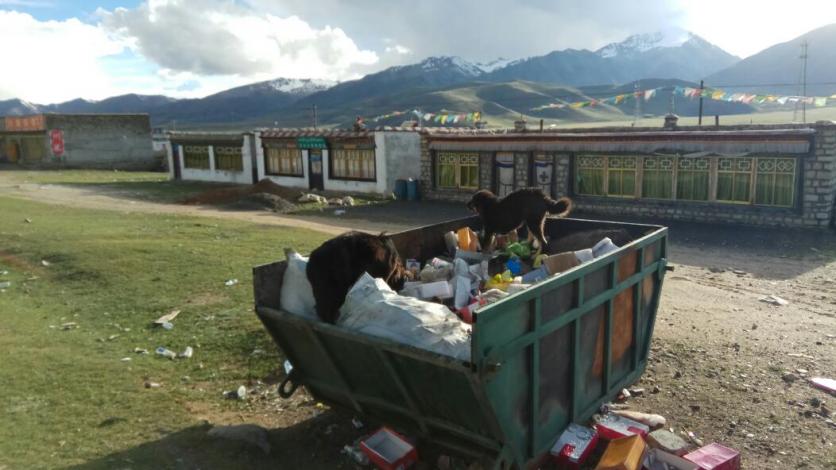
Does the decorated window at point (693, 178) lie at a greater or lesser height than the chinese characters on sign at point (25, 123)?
lesser

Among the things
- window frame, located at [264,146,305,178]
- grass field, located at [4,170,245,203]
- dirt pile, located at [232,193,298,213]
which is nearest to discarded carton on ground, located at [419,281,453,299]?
dirt pile, located at [232,193,298,213]

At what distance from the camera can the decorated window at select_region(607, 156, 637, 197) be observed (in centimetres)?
1852

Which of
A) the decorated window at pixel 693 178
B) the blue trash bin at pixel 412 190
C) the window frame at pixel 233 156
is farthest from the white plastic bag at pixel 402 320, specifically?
the window frame at pixel 233 156

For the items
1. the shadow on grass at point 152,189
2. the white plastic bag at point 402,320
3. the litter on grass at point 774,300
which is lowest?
the litter on grass at point 774,300

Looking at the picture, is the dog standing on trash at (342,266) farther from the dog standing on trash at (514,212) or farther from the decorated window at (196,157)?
the decorated window at (196,157)

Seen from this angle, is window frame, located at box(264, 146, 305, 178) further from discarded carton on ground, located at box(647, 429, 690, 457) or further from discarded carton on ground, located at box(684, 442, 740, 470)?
discarded carton on ground, located at box(684, 442, 740, 470)

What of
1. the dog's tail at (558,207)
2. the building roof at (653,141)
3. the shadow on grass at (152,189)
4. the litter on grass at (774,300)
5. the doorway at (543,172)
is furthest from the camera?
the shadow on grass at (152,189)

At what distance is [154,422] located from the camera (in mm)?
4906

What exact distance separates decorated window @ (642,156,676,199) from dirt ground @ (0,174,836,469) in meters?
6.52

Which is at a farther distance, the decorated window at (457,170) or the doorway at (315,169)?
the doorway at (315,169)

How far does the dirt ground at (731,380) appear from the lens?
4.47 meters

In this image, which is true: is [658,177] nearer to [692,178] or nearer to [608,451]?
[692,178]

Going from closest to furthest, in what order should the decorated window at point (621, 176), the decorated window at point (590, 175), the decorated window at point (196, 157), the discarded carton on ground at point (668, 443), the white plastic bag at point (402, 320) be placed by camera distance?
1. the white plastic bag at point (402, 320)
2. the discarded carton on ground at point (668, 443)
3. the decorated window at point (621, 176)
4. the decorated window at point (590, 175)
5. the decorated window at point (196, 157)

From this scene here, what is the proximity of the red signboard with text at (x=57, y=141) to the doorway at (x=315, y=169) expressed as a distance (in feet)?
79.1
